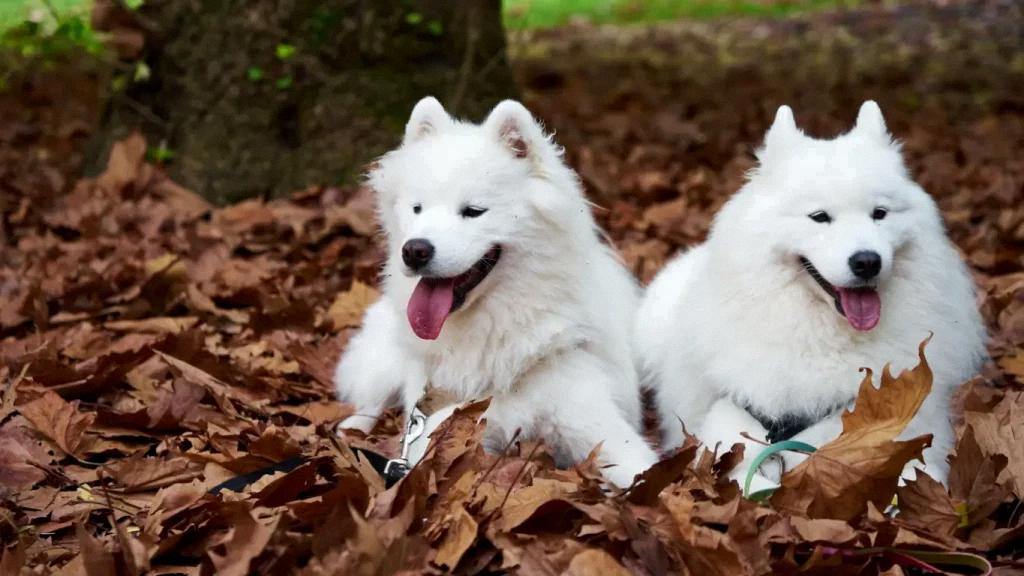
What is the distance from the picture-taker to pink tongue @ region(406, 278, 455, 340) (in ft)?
10.8

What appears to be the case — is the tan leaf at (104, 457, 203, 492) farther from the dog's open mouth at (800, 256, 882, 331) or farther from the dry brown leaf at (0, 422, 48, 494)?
the dog's open mouth at (800, 256, 882, 331)

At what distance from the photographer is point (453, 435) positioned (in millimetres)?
2953

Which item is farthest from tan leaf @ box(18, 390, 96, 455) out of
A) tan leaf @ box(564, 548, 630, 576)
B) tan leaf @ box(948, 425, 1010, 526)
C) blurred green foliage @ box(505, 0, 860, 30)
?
blurred green foliage @ box(505, 0, 860, 30)

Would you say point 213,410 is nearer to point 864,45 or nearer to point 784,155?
point 784,155

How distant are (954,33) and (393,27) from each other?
891 centimetres

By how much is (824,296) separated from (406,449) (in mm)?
1354

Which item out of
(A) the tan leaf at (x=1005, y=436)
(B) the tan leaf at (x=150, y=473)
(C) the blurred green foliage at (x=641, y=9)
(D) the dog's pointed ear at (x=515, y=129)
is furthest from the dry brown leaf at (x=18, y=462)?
(C) the blurred green foliage at (x=641, y=9)

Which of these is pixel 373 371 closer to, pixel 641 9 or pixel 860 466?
pixel 860 466

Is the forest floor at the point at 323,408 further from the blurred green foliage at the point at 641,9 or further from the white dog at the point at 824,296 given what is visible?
the blurred green foliage at the point at 641,9

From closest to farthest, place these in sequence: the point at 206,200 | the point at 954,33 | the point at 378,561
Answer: the point at 378,561 < the point at 206,200 < the point at 954,33

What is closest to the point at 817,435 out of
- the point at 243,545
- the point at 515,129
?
the point at 515,129

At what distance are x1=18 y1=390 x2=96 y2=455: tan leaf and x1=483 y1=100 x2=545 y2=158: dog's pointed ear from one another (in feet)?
5.32

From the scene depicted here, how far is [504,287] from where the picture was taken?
3.39m

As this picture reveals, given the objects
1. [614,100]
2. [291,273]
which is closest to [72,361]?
[291,273]
